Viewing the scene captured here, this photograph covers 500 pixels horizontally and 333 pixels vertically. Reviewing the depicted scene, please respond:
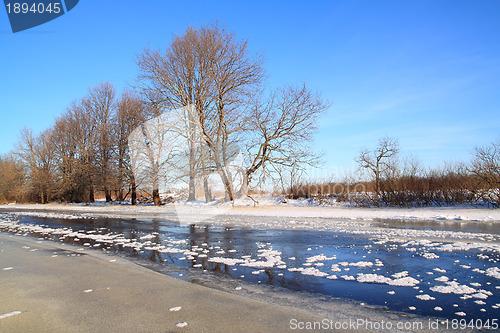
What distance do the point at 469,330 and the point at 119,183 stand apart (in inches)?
1350

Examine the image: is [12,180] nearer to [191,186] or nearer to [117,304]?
[191,186]

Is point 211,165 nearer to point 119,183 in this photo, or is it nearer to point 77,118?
point 119,183

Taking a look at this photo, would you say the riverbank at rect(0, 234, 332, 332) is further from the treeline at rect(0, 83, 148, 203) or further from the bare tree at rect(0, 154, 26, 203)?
the bare tree at rect(0, 154, 26, 203)

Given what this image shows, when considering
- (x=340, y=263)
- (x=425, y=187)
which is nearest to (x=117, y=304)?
(x=340, y=263)

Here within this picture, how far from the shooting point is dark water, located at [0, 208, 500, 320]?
434 centimetres

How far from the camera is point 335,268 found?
6090 millimetres

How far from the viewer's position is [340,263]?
6.51m

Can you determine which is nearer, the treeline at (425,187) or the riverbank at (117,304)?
the riverbank at (117,304)

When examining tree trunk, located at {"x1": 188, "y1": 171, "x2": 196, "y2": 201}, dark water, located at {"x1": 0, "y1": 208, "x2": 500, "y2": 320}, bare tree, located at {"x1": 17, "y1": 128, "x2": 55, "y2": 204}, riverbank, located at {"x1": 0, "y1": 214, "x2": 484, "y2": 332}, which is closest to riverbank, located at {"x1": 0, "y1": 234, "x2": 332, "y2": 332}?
riverbank, located at {"x1": 0, "y1": 214, "x2": 484, "y2": 332}

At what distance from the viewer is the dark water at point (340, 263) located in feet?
14.2

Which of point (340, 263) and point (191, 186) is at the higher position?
point (191, 186)

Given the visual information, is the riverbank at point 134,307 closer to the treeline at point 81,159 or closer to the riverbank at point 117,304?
the riverbank at point 117,304

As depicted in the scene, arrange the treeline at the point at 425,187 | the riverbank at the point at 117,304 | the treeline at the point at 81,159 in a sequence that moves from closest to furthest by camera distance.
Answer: the riverbank at the point at 117,304
the treeline at the point at 425,187
the treeline at the point at 81,159

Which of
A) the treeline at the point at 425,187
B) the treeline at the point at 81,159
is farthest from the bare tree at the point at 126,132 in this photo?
the treeline at the point at 425,187
